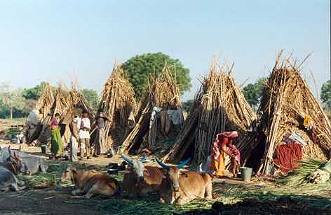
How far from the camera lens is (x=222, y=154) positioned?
12922mm

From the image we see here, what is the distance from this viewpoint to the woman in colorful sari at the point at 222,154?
42.1 feet

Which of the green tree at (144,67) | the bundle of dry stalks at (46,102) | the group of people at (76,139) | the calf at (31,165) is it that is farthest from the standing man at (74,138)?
the green tree at (144,67)

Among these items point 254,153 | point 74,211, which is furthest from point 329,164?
point 74,211

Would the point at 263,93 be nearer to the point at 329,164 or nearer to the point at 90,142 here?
the point at 329,164

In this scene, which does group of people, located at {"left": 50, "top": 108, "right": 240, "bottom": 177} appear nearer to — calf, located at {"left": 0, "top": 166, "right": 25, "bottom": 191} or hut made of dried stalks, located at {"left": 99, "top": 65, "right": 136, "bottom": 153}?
hut made of dried stalks, located at {"left": 99, "top": 65, "right": 136, "bottom": 153}

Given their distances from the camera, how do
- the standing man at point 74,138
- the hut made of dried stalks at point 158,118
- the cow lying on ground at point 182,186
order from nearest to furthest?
the cow lying on ground at point 182,186
the standing man at point 74,138
the hut made of dried stalks at point 158,118

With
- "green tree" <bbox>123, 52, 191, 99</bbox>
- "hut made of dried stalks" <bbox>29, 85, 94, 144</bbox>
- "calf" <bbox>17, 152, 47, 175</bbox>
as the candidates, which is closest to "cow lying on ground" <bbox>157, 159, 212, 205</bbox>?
"calf" <bbox>17, 152, 47, 175</bbox>

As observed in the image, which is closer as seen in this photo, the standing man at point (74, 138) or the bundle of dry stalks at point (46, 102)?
the standing man at point (74, 138)

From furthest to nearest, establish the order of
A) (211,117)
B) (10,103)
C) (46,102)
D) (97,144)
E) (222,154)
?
(10,103) < (46,102) < (97,144) < (211,117) < (222,154)

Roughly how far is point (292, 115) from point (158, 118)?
5615 millimetres

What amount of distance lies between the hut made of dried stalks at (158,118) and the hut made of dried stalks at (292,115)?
456 centimetres

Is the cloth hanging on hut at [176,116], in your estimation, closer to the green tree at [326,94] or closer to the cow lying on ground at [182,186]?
the cow lying on ground at [182,186]

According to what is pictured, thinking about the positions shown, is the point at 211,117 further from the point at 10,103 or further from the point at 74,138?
the point at 10,103

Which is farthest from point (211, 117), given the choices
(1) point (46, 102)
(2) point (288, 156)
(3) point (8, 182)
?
(1) point (46, 102)
